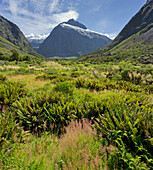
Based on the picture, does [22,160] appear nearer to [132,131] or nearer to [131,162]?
[131,162]

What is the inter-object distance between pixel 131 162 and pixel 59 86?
4.97 metres

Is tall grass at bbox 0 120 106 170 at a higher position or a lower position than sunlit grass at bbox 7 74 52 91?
lower

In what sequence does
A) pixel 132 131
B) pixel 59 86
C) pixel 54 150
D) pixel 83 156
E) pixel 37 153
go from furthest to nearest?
pixel 59 86
pixel 132 131
pixel 54 150
pixel 37 153
pixel 83 156

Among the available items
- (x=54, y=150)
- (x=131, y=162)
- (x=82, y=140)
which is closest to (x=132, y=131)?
(x=131, y=162)

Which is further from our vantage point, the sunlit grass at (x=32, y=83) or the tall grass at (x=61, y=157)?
the sunlit grass at (x=32, y=83)

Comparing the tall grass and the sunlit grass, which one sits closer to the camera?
the tall grass

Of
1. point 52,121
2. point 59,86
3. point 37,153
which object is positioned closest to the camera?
point 37,153

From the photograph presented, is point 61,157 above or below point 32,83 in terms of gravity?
below

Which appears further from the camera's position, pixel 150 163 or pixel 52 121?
pixel 52 121

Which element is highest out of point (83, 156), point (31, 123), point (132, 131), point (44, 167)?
point (132, 131)

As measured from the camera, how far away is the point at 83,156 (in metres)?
1.65

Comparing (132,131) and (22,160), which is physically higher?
(132,131)

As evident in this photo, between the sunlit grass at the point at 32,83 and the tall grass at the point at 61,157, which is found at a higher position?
the sunlit grass at the point at 32,83

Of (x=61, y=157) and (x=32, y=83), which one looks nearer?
(x=61, y=157)
